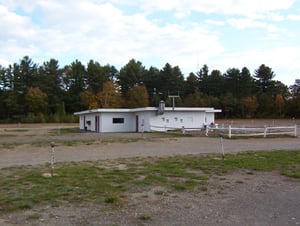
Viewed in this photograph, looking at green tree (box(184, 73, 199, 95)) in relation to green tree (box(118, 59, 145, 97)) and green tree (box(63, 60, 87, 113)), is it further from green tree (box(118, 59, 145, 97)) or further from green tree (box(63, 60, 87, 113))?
green tree (box(63, 60, 87, 113))

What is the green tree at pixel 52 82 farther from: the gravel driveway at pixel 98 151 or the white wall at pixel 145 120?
the gravel driveway at pixel 98 151

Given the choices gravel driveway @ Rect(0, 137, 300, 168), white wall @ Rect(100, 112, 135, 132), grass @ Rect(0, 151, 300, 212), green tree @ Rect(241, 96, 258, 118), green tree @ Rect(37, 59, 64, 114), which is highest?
green tree @ Rect(37, 59, 64, 114)

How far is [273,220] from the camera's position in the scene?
542 cm

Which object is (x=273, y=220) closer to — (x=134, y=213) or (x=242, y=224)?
(x=242, y=224)

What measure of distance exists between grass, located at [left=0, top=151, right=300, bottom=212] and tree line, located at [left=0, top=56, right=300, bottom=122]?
194 ft

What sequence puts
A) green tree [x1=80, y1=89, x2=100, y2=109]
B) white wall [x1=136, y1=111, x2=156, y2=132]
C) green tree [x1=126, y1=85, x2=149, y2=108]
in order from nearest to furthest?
white wall [x1=136, y1=111, x2=156, y2=132], green tree [x1=126, y1=85, x2=149, y2=108], green tree [x1=80, y1=89, x2=100, y2=109]

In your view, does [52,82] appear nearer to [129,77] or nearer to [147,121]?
[129,77]

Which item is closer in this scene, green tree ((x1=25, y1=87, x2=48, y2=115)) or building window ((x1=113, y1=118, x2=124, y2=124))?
building window ((x1=113, y1=118, x2=124, y2=124))

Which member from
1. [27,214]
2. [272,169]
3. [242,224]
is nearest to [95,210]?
[27,214]

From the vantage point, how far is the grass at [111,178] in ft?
21.6

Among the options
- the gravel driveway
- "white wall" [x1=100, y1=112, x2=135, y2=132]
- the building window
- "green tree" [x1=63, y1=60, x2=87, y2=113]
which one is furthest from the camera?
"green tree" [x1=63, y1=60, x2=87, y2=113]

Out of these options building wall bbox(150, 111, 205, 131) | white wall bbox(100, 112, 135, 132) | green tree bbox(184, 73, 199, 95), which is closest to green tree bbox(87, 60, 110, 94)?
green tree bbox(184, 73, 199, 95)

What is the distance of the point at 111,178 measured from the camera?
8.58 metres

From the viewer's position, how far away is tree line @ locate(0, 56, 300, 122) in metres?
77.4
